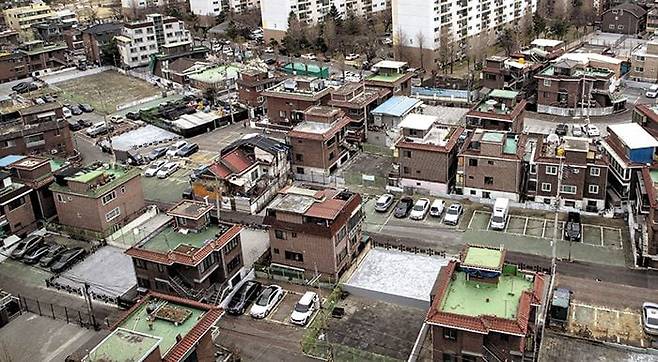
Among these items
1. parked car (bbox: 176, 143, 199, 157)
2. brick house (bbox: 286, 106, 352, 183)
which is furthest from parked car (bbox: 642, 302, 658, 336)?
parked car (bbox: 176, 143, 199, 157)

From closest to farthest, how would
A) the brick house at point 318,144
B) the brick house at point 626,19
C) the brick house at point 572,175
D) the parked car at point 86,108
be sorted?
the brick house at point 572,175
the brick house at point 318,144
the parked car at point 86,108
the brick house at point 626,19

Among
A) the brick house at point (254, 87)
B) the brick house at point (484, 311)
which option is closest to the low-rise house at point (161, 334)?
the brick house at point (484, 311)

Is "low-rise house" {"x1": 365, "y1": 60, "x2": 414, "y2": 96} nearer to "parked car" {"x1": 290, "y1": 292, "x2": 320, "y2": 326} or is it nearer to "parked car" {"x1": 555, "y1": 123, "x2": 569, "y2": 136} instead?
"parked car" {"x1": 555, "y1": 123, "x2": 569, "y2": 136}

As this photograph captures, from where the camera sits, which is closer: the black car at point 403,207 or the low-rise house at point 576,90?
the black car at point 403,207

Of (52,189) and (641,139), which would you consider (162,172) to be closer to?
(52,189)

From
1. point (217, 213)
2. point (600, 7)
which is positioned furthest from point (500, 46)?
point (217, 213)

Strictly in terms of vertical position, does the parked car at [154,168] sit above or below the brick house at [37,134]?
below

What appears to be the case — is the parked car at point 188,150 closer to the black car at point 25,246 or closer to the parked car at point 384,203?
the black car at point 25,246
